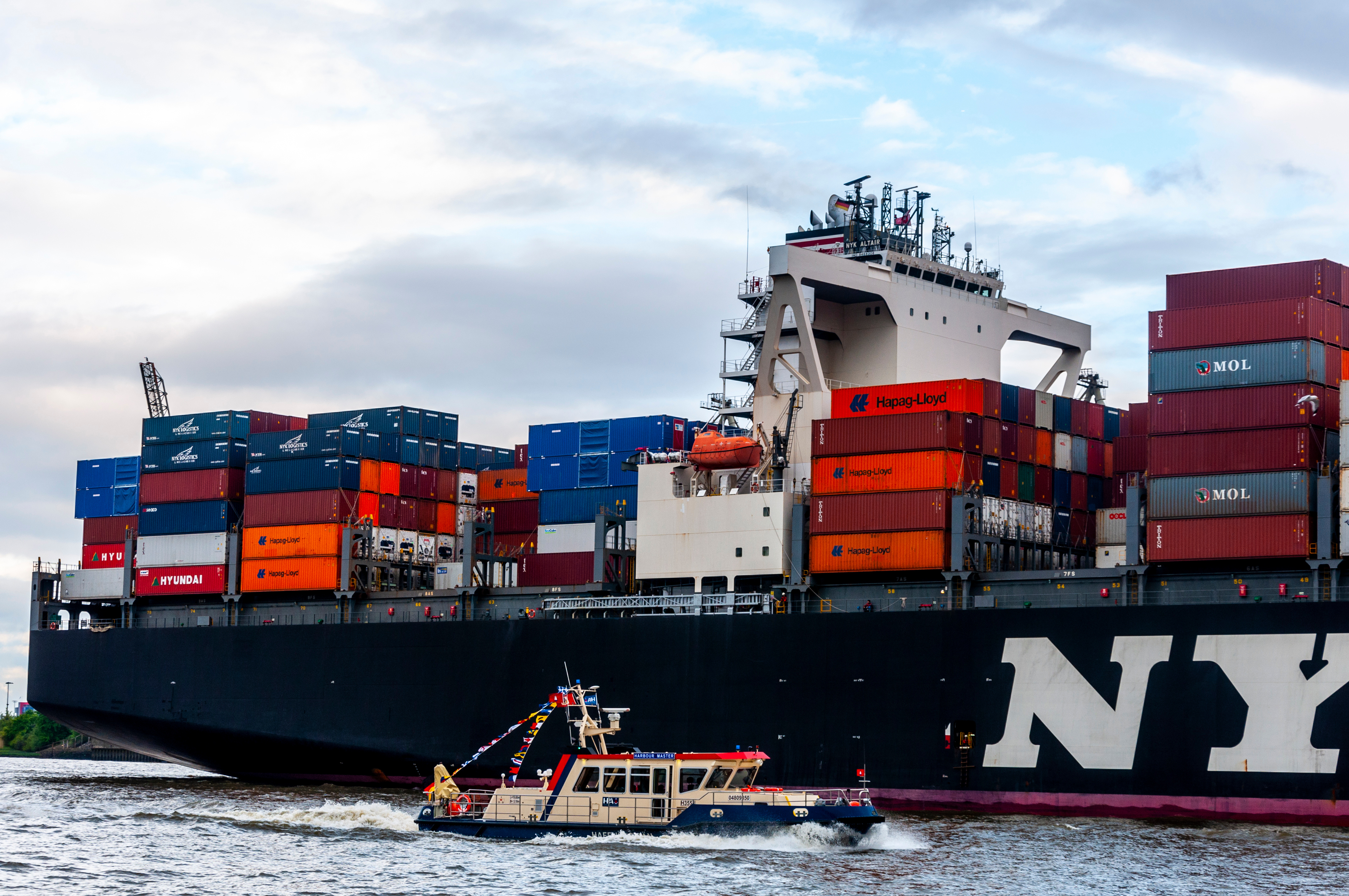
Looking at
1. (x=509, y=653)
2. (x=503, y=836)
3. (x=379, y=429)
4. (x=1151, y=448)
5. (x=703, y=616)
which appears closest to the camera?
(x=503, y=836)

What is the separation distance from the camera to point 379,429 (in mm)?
62688

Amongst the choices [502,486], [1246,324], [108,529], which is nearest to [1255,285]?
[1246,324]

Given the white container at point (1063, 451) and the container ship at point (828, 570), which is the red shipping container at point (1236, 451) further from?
the white container at point (1063, 451)

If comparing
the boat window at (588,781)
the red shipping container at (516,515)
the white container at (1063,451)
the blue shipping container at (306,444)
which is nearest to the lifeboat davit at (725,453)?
the red shipping container at (516,515)

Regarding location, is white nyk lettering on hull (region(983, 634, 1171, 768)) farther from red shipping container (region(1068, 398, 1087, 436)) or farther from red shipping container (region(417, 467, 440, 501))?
red shipping container (region(417, 467, 440, 501))

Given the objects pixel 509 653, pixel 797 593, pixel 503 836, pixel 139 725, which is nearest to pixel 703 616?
pixel 797 593

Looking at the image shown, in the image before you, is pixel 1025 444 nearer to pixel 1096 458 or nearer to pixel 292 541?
pixel 1096 458

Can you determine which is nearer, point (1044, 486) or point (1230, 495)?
point (1230, 495)

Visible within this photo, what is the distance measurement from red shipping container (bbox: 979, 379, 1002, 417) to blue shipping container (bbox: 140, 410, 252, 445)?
28260mm

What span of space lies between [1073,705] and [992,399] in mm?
10170

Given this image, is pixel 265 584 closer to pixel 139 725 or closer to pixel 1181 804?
pixel 139 725

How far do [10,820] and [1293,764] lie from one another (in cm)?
3332

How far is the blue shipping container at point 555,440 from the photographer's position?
5894 cm

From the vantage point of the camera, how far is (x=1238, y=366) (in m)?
44.4
